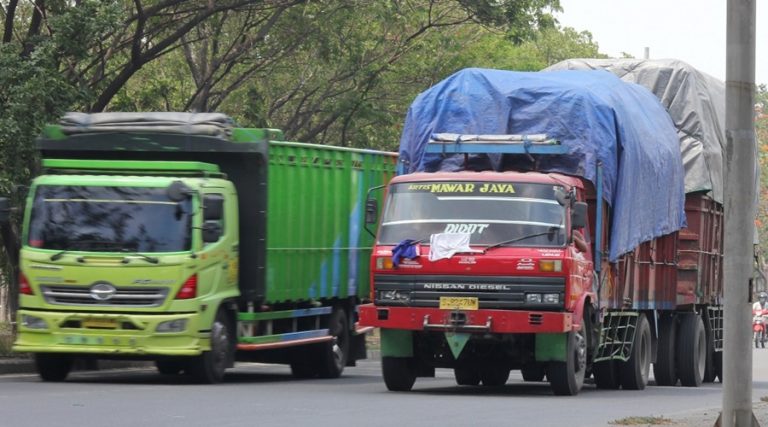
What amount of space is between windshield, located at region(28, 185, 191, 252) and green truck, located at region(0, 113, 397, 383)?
1 centimetres

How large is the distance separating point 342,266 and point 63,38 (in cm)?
504

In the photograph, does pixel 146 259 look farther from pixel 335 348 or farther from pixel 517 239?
pixel 335 348

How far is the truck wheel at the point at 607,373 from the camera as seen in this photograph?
67.8 ft

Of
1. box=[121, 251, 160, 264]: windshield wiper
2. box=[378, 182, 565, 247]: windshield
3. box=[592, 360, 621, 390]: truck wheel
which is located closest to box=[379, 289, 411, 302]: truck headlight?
box=[378, 182, 565, 247]: windshield

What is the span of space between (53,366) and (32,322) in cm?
92

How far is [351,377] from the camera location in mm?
22469

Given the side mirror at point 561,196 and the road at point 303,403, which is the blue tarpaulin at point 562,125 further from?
the road at point 303,403

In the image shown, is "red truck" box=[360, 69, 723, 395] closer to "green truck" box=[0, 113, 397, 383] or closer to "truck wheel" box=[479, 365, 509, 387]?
"truck wheel" box=[479, 365, 509, 387]

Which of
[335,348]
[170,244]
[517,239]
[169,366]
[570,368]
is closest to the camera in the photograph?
[517,239]

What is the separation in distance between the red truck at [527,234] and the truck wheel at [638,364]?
28 millimetres

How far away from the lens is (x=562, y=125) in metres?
18.5

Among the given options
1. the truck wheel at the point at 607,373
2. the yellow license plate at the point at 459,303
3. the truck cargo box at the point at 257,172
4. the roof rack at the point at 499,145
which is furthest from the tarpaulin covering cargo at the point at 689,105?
the yellow license plate at the point at 459,303

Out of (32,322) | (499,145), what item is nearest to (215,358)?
(32,322)

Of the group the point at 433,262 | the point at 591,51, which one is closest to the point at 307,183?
the point at 433,262
